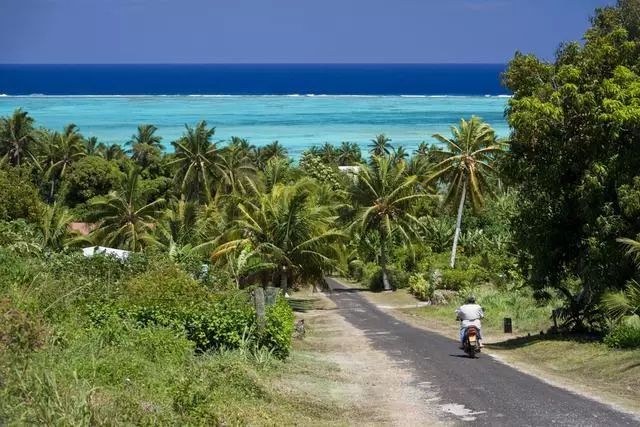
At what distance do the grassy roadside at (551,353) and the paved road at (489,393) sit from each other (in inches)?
20.3

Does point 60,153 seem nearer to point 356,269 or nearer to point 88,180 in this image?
point 88,180

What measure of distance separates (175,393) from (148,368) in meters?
1.76

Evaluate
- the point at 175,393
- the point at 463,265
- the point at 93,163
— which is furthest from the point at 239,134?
the point at 175,393

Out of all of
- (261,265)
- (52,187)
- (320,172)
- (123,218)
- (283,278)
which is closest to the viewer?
(261,265)

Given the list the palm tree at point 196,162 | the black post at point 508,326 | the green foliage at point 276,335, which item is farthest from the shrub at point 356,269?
the green foliage at point 276,335

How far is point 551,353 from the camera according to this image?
62.3 ft

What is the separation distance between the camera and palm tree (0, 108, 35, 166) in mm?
72688

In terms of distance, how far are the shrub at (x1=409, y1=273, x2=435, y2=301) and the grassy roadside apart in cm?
1020

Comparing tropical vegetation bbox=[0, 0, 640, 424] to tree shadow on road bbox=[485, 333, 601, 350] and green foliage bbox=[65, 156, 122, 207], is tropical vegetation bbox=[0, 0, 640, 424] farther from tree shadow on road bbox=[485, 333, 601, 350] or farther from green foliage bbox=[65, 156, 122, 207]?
green foliage bbox=[65, 156, 122, 207]

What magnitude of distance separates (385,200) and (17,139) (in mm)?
36072

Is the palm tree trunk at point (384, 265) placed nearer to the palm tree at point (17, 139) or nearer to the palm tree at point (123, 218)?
the palm tree at point (123, 218)

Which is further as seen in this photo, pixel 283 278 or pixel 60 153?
pixel 60 153

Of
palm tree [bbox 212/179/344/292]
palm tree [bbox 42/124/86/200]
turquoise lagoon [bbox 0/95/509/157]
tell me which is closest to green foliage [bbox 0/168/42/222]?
palm tree [bbox 212/179/344/292]

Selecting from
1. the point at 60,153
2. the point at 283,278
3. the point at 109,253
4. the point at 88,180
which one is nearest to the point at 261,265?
the point at 283,278
